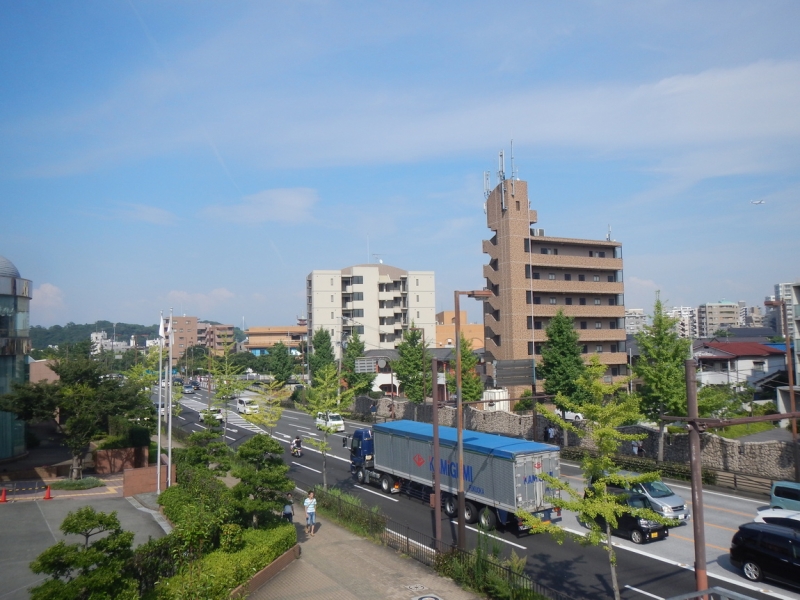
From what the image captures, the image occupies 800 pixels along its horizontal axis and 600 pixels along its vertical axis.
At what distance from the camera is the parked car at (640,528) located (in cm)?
2053

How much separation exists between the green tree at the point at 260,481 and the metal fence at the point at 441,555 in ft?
12.6

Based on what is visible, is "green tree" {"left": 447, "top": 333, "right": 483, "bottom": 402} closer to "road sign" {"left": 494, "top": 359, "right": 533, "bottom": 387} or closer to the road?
"road sign" {"left": 494, "top": 359, "right": 533, "bottom": 387}

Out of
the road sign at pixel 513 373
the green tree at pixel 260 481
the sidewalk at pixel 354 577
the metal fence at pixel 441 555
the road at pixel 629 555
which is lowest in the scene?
the road at pixel 629 555

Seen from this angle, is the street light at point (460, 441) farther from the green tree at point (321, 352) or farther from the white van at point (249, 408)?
the green tree at point (321, 352)

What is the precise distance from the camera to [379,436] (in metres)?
29.8

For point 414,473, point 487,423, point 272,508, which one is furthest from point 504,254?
point 272,508

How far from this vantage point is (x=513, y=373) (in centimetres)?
3631

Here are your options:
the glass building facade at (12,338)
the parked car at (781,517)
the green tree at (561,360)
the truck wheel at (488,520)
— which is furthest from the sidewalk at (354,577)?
the green tree at (561,360)

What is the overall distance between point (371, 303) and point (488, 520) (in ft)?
244

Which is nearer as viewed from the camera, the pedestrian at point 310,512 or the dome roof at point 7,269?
the pedestrian at point 310,512

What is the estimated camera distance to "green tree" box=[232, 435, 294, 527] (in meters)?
19.1

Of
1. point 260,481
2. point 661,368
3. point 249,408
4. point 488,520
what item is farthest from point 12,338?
point 661,368

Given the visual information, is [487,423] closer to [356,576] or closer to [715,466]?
[715,466]

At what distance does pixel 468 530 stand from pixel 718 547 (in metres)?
8.73
